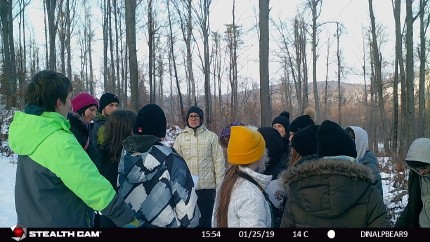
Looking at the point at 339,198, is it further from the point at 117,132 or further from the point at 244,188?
the point at 117,132

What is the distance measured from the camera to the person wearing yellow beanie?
2.23 metres

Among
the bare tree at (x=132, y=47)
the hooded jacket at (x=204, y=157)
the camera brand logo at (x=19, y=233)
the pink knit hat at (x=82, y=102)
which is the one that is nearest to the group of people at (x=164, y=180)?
the camera brand logo at (x=19, y=233)

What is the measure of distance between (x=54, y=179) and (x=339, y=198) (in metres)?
1.58

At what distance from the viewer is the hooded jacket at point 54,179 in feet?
6.57

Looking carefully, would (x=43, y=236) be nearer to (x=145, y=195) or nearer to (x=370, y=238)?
(x=145, y=195)

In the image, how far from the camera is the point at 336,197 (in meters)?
1.92

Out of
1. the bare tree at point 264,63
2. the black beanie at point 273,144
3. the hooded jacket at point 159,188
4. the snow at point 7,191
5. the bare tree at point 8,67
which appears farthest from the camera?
the bare tree at point 8,67

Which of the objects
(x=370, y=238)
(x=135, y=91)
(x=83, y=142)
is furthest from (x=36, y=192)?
(x=135, y=91)

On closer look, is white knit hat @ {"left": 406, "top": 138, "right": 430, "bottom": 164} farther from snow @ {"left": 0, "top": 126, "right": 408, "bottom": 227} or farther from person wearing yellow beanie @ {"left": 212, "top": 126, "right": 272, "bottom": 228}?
snow @ {"left": 0, "top": 126, "right": 408, "bottom": 227}

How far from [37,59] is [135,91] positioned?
37156 mm

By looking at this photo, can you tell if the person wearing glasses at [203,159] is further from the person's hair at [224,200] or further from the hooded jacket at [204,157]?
the person's hair at [224,200]

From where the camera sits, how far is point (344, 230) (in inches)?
75.3

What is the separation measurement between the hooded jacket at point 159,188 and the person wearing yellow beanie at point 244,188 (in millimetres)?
263

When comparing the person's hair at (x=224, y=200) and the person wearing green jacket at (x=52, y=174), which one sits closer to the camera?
the person wearing green jacket at (x=52, y=174)
